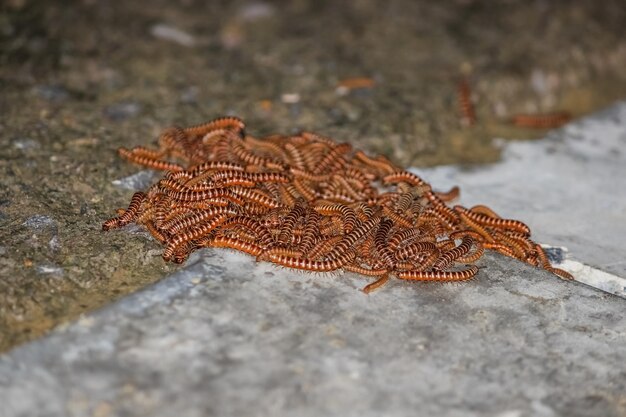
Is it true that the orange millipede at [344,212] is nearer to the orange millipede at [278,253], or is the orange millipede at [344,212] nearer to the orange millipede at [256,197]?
the orange millipede at [256,197]

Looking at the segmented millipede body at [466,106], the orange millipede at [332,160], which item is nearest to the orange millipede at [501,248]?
the orange millipede at [332,160]

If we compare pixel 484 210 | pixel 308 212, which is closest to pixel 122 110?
pixel 308 212

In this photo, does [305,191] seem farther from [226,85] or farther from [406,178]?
[226,85]

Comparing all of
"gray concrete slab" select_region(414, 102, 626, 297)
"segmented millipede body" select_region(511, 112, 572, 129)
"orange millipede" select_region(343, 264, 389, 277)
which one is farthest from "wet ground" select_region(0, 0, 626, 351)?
"orange millipede" select_region(343, 264, 389, 277)

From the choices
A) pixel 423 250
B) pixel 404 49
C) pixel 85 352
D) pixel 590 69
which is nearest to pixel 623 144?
pixel 590 69

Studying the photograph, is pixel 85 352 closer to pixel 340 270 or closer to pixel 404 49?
pixel 340 270
